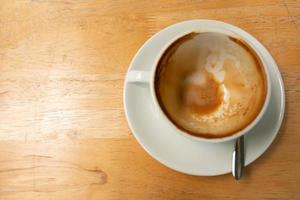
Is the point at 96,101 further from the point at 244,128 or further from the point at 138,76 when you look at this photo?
the point at 244,128

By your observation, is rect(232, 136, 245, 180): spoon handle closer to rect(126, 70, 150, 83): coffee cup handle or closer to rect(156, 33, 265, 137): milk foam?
rect(156, 33, 265, 137): milk foam

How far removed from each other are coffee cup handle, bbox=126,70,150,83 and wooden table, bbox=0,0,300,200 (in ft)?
0.23

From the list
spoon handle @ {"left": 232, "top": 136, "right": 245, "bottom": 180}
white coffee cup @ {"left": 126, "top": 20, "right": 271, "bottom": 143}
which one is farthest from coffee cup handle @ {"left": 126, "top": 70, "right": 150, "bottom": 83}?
spoon handle @ {"left": 232, "top": 136, "right": 245, "bottom": 180}

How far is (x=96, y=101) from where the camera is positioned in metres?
0.57

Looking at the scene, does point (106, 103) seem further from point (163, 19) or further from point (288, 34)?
point (288, 34)

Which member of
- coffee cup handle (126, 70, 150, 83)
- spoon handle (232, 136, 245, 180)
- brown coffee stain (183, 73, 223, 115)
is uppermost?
coffee cup handle (126, 70, 150, 83)

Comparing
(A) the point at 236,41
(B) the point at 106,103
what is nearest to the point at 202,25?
(A) the point at 236,41

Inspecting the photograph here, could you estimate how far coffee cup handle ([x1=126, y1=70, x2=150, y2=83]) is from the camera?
0.50 metres

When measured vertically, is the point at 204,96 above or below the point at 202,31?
below

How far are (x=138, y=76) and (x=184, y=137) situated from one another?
0.11m

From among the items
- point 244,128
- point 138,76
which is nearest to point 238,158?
point 244,128

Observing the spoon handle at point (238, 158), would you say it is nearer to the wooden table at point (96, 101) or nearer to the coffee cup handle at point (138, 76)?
the wooden table at point (96, 101)

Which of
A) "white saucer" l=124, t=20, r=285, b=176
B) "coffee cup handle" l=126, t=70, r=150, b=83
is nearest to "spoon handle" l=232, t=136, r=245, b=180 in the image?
"white saucer" l=124, t=20, r=285, b=176

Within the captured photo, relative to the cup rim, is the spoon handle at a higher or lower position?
lower
